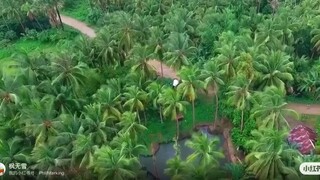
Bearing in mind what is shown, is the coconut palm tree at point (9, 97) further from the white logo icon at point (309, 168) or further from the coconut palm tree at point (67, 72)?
the white logo icon at point (309, 168)

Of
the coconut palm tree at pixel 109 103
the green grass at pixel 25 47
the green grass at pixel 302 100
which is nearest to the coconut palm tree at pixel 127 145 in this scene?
the coconut palm tree at pixel 109 103

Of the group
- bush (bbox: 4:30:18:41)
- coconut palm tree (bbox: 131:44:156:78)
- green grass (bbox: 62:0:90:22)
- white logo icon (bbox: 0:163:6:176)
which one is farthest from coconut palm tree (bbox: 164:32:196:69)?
bush (bbox: 4:30:18:41)

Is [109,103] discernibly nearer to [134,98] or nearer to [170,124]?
[134,98]

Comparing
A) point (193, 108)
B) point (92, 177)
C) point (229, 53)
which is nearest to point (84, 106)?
point (92, 177)

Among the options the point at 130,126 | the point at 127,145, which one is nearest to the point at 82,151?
the point at 127,145

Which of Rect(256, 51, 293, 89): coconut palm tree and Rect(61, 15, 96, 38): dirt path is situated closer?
Rect(256, 51, 293, 89): coconut palm tree

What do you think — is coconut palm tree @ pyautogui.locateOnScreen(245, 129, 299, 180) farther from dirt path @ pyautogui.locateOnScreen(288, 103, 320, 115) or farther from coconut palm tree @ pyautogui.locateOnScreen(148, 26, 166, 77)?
coconut palm tree @ pyautogui.locateOnScreen(148, 26, 166, 77)
